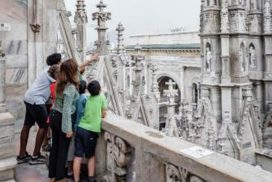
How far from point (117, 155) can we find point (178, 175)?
3.54ft

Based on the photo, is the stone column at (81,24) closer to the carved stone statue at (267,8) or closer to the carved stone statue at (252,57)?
the carved stone statue at (252,57)

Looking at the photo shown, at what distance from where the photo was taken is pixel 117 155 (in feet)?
13.4

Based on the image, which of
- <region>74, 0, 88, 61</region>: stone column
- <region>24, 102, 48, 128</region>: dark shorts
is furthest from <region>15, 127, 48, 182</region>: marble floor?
<region>74, 0, 88, 61</region>: stone column

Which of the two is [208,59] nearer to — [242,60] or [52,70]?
[242,60]

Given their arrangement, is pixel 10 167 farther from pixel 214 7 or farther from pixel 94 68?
pixel 214 7

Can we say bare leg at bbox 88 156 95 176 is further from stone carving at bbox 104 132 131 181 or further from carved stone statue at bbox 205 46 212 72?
carved stone statue at bbox 205 46 212 72

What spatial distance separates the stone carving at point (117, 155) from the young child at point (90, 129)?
0.72ft

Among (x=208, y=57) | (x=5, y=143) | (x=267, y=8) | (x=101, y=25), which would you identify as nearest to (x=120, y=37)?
(x=101, y=25)

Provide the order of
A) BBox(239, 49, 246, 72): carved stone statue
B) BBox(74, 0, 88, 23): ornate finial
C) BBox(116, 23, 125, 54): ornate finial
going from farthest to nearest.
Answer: BBox(239, 49, 246, 72): carved stone statue
BBox(116, 23, 125, 54): ornate finial
BBox(74, 0, 88, 23): ornate finial

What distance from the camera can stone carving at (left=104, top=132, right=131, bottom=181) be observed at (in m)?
4.00

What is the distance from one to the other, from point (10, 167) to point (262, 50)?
46.5ft

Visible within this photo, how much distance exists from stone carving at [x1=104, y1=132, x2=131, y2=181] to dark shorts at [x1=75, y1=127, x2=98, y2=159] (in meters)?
0.23

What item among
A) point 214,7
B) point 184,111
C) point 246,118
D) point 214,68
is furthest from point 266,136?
point 214,7

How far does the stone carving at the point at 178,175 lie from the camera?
2977 millimetres
